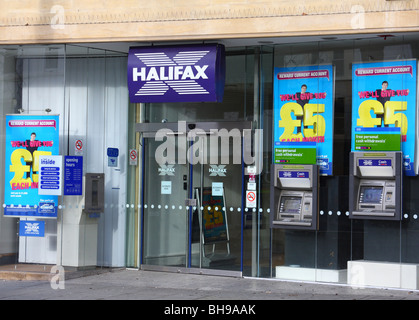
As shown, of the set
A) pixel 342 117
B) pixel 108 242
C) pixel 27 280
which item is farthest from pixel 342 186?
pixel 27 280

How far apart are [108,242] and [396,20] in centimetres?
683

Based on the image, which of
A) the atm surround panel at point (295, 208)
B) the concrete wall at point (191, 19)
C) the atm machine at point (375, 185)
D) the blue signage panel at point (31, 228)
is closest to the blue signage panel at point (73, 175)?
the blue signage panel at point (31, 228)

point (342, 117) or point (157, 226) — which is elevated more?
point (342, 117)

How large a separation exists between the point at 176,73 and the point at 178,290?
149 inches

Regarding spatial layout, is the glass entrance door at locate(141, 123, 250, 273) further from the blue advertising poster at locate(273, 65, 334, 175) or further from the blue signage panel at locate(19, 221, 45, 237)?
the blue signage panel at locate(19, 221, 45, 237)

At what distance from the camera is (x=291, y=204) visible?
13.3 meters

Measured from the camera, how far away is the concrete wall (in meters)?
12.2

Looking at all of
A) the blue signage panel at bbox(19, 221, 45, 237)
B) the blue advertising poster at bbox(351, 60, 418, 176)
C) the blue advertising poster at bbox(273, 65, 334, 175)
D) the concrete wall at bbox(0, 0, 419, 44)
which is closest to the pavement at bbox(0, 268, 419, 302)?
the blue signage panel at bbox(19, 221, 45, 237)

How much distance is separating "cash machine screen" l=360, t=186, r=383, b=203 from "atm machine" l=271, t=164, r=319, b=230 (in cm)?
79

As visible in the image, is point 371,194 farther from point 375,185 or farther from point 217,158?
point 217,158

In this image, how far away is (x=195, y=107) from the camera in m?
14.3

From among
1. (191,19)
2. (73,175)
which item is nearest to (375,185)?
(191,19)

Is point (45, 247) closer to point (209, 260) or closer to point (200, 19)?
point (209, 260)

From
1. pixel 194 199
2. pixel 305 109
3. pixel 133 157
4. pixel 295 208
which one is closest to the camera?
pixel 295 208
